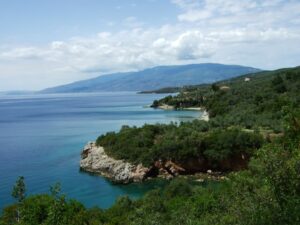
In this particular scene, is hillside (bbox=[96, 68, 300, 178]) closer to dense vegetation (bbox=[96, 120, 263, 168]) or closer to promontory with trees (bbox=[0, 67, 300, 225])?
dense vegetation (bbox=[96, 120, 263, 168])

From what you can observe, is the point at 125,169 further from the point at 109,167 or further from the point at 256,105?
the point at 256,105

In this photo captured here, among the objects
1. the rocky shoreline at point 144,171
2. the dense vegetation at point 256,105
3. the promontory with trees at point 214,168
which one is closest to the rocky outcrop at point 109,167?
the rocky shoreline at point 144,171

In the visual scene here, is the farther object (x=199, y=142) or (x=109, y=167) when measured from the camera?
(x=109, y=167)

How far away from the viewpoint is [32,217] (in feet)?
82.7

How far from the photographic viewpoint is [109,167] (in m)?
49.7

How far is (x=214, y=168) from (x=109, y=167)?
12.4m

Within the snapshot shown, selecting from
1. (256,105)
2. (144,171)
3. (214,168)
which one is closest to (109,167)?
(144,171)

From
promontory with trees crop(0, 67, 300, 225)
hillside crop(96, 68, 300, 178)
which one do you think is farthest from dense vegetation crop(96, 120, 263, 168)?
promontory with trees crop(0, 67, 300, 225)

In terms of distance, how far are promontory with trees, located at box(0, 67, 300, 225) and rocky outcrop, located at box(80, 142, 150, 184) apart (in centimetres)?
70

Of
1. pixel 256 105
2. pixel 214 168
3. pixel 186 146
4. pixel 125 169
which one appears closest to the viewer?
pixel 214 168

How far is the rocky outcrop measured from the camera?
4638 cm

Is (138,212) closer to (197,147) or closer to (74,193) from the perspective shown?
(74,193)

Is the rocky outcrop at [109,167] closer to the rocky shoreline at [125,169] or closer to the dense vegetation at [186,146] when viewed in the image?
the rocky shoreline at [125,169]

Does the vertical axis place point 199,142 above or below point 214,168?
above
